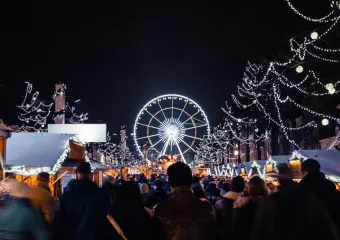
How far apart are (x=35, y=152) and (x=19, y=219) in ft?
33.5

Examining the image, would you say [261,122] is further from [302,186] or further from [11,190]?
[11,190]

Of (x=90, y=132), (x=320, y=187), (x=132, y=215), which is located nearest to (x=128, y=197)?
(x=132, y=215)

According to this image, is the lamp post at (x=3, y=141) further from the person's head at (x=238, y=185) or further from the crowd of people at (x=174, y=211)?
the person's head at (x=238, y=185)

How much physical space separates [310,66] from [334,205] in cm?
3074

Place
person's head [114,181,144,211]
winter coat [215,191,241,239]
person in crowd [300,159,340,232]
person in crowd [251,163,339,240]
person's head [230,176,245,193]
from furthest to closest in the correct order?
person's head [230,176,245,193] → winter coat [215,191,241,239] → person in crowd [300,159,340,232] → person in crowd [251,163,339,240] → person's head [114,181,144,211]

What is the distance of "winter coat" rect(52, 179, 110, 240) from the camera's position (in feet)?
17.7

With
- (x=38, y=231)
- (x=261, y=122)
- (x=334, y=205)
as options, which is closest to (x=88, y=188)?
(x=38, y=231)

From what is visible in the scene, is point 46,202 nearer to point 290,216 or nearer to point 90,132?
point 290,216

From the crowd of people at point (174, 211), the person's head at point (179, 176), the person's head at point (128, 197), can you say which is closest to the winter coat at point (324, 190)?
the crowd of people at point (174, 211)

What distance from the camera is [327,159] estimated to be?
16531mm

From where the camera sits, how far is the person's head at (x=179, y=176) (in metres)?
4.12

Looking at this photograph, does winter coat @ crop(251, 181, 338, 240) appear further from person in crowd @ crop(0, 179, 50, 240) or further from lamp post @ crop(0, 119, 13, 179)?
lamp post @ crop(0, 119, 13, 179)

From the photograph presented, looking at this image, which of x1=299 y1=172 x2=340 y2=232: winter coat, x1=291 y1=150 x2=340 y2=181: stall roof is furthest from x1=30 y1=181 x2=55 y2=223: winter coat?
x1=291 y1=150 x2=340 y2=181: stall roof

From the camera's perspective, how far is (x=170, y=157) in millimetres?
50344
